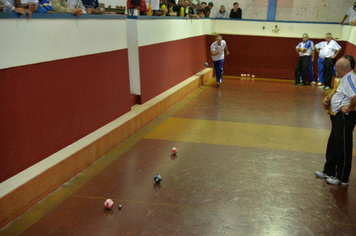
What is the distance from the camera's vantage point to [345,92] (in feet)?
16.6

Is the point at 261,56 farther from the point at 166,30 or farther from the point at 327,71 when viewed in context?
the point at 166,30

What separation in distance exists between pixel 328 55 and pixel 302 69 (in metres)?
1.16

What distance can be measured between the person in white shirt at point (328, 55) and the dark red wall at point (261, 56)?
1832mm

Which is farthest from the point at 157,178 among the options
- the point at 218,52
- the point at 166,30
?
the point at 218,52

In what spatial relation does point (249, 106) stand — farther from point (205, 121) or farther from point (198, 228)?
point (198, 228)

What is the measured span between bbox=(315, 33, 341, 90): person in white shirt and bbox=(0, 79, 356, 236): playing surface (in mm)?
5271

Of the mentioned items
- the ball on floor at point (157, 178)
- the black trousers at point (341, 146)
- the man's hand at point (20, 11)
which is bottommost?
the ball on floor at point (157, 178)

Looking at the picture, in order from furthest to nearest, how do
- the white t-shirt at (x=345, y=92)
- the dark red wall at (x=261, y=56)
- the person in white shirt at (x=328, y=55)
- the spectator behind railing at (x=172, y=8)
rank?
the dark red wall at (x=261, y=56), the person in white shirt at (x=328, y=55), the spectator behind railing at (x=172, y=8), the white t-shirt at (x=345, y=92)

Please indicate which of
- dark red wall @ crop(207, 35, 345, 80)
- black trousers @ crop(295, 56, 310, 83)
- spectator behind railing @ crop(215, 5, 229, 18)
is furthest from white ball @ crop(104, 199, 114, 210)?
spectator behind railing @ crop(215, 5, 229, 18)

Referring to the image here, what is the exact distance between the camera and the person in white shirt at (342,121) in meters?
5.06

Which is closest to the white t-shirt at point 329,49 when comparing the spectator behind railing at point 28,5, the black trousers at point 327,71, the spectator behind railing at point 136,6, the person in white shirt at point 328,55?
the person in white shirt at point 328,55

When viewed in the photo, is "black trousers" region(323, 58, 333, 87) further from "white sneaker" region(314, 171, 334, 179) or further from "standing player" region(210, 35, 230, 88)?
"white sneaker" region(314, 171, 334, 179)

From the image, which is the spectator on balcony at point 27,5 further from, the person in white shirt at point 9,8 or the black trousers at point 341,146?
the black trousers at point 341,146

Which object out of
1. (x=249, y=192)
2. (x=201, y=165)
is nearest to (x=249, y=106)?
(x=201, y=165)
